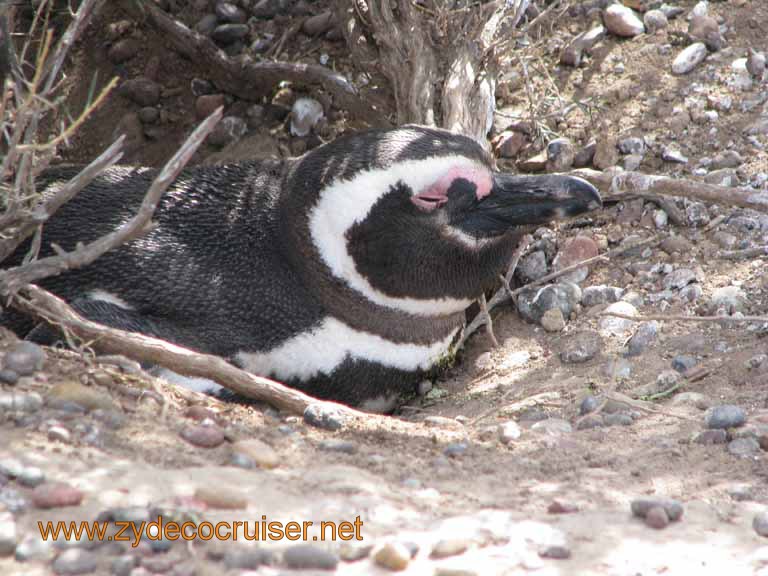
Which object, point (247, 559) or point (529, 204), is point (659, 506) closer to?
point (247, 559)

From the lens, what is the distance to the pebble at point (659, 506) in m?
1.91

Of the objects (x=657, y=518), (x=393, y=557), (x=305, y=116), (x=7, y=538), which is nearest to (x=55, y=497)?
(x=7, y=538)

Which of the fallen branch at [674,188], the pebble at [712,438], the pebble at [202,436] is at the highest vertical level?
the fallen branch at [674,188]

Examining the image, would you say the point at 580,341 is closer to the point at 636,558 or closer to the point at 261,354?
the point at 261,354

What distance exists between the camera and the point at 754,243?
329 cm

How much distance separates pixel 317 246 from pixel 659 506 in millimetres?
1427

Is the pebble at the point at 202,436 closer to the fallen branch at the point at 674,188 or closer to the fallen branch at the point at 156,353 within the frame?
the fallen branch at the point at 156,353

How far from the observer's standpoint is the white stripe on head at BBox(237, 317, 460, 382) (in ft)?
9.81

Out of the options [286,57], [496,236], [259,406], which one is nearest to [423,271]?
[496,236]

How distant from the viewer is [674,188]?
10.2ft

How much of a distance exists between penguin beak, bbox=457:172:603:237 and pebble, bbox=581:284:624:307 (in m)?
0.43

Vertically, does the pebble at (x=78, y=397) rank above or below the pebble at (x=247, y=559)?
below

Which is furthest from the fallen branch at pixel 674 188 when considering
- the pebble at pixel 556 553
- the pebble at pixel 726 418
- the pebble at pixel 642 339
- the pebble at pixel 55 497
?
the pebble at pixel 55 497

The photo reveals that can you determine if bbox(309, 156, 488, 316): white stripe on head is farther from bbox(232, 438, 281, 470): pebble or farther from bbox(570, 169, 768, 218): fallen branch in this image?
bbox(232, 438, 281, 470): pebble
